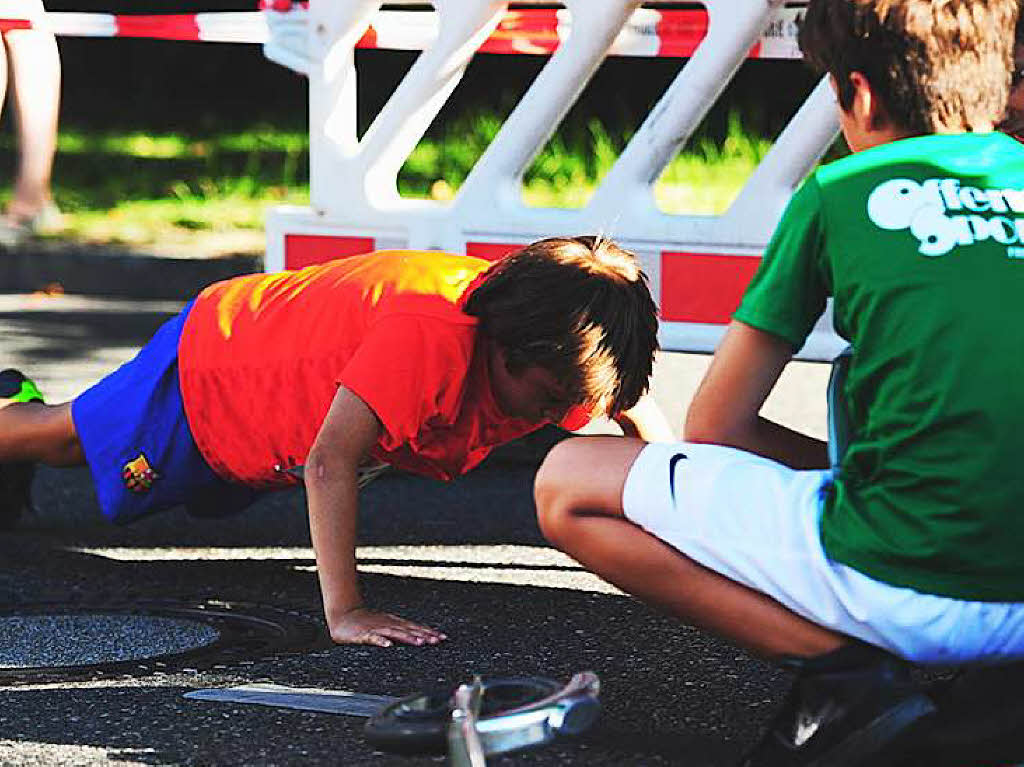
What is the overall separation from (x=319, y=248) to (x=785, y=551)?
7.87 ft

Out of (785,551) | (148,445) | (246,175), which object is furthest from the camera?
(246,175)

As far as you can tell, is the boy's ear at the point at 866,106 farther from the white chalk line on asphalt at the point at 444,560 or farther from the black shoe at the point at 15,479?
the black shoe at the point at 15,479

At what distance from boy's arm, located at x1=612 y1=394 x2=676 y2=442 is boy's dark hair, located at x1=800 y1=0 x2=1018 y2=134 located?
1.19m

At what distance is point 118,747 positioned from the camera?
2932 mm

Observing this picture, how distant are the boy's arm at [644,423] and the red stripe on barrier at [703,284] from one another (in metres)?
0.60

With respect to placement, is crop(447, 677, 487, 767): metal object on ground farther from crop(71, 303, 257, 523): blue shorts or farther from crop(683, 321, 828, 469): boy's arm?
crop(71, 303, 257, 523): blue shorts

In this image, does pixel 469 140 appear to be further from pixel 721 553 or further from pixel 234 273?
pixel 721 553

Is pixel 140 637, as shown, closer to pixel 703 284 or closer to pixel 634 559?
pixel 634 559

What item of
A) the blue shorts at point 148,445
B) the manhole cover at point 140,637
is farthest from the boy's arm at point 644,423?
the blue shorts at point 148,445

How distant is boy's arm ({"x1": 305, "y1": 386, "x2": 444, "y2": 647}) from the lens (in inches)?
133

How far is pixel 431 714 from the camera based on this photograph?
7.02 ft

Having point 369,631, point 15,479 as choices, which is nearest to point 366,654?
point 369,631

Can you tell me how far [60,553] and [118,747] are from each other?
1.33 metres

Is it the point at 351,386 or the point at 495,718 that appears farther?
the point at 351,386
